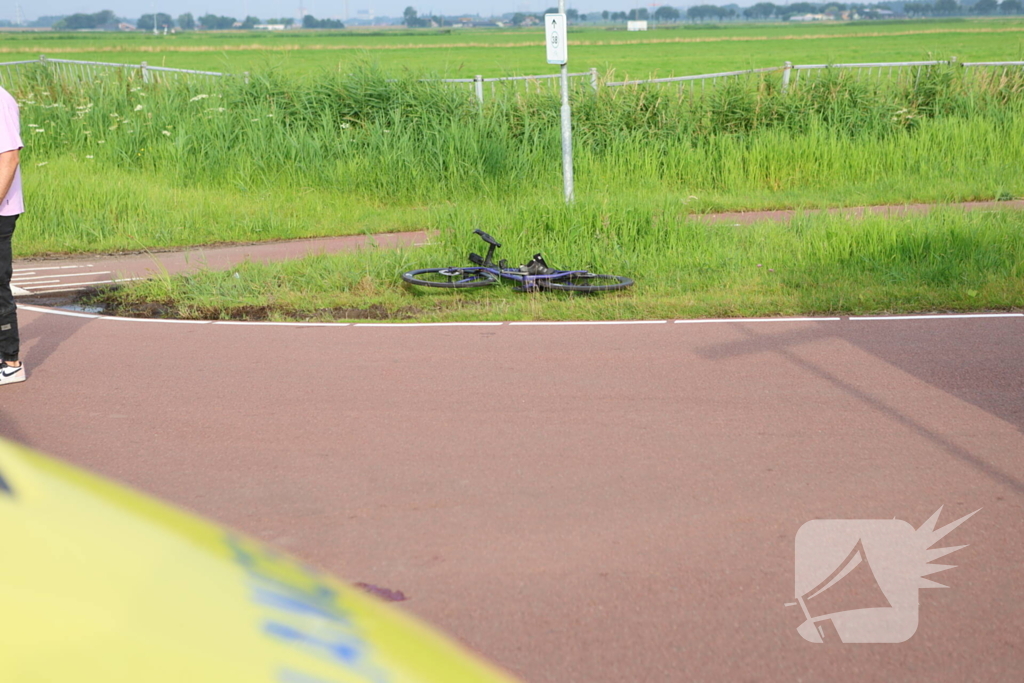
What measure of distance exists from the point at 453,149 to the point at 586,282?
7.00m

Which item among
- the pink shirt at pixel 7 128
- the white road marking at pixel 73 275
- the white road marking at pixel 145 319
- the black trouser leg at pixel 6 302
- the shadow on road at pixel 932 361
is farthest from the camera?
the white road marking at pixel 73 275

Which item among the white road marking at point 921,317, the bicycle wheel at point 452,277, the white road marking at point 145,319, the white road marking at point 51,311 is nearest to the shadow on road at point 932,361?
the white road marking at point 921,317

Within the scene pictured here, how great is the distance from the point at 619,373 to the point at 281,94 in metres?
13.7

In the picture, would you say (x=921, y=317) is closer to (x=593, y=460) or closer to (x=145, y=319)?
(x=593, y=460)

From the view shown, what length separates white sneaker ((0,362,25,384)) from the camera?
7383mm

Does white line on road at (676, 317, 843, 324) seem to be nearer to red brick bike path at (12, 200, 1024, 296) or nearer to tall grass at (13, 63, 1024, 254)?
red brick bike path at (12, 200, 1024, 296)

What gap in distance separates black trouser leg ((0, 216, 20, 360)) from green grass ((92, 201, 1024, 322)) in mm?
2365

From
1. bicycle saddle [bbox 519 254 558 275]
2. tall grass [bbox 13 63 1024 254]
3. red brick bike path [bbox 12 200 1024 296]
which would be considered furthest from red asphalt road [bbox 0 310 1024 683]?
tall grass [bbox 13 63 1024 254]

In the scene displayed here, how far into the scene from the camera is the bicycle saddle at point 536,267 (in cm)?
1005

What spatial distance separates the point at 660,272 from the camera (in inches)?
416

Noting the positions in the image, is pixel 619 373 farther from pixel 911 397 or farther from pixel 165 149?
pixel 165 149

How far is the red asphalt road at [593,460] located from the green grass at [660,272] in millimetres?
575

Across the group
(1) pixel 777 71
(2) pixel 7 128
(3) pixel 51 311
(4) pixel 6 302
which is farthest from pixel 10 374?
(1) pixel 777 71

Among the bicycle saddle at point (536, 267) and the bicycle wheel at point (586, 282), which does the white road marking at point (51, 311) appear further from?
the bicycle wheel at point (586, 282)
